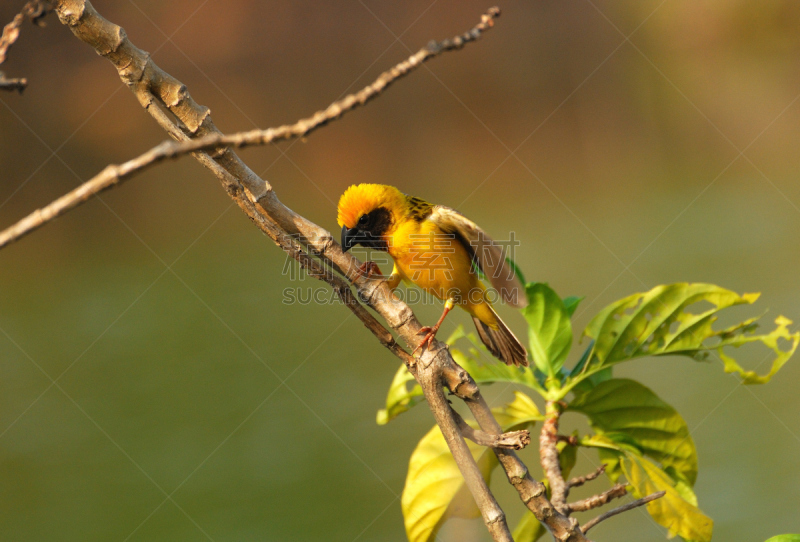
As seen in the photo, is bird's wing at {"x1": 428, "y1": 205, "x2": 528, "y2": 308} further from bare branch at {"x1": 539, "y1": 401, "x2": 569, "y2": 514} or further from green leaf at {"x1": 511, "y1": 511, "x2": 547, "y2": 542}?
green leaf at {"x1": 511, "y1": 511, "x2": 547, "y2": 542}

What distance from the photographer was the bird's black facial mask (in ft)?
5.31

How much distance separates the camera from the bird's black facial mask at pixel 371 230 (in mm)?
1617

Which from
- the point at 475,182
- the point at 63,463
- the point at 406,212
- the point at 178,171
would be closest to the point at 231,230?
the point at 178,171

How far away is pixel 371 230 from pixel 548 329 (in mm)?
628

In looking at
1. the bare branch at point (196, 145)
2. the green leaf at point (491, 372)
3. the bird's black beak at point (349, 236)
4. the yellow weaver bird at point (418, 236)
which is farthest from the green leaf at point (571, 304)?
the bare branch at point (196, 145)

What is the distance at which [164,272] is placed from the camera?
5355 mm

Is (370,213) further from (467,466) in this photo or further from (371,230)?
(467,466)

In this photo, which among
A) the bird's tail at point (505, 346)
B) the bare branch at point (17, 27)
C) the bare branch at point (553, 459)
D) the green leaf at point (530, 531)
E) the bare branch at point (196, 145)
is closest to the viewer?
the bare branch at point (196, 145)

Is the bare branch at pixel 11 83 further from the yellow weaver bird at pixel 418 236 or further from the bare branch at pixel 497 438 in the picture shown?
the yellow weaver bird at pixel 418 236

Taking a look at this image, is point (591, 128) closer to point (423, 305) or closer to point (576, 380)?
point (423, 305)

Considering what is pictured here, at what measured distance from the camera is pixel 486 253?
1.43m

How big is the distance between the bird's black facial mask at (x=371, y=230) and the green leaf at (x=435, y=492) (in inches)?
27.7

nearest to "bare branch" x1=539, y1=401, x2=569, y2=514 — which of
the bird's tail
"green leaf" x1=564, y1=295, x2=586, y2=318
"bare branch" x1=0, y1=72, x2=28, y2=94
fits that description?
"green leaf" x1=564, y1=295, x2=586, y2=318

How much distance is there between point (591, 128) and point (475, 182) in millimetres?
1463
